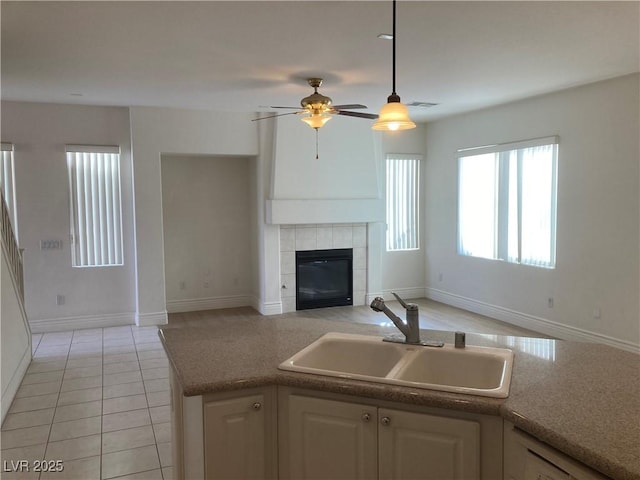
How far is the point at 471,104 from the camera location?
6.07 m

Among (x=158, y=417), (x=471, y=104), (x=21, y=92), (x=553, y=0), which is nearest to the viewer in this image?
(x=553, y=0)

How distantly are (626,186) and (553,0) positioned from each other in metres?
2.57

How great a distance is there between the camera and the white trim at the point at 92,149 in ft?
19.6

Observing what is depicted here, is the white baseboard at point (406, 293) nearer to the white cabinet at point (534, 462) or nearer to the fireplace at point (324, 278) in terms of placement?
the fireplace at point (324, 278)

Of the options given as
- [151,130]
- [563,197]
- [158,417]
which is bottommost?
[158,417]

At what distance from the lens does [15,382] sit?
4.04 meters

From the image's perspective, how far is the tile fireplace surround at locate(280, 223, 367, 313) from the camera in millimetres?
6773

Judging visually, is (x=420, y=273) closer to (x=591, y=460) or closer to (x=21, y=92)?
(x=21, y=92)

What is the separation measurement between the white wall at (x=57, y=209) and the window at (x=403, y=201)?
149 inches

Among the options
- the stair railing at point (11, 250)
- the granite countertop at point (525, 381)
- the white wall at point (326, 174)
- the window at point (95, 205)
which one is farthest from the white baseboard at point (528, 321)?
the stair railing at point (11, 250)

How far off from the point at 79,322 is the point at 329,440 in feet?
17.2

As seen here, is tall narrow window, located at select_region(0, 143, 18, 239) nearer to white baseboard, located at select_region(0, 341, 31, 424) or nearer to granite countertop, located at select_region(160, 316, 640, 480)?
white baseboard, located at select_region(0, 341, 31, 424)

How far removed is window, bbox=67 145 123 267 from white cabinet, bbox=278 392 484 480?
16.6 feet

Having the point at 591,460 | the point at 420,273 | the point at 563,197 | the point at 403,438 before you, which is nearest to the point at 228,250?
the point at 420,273
